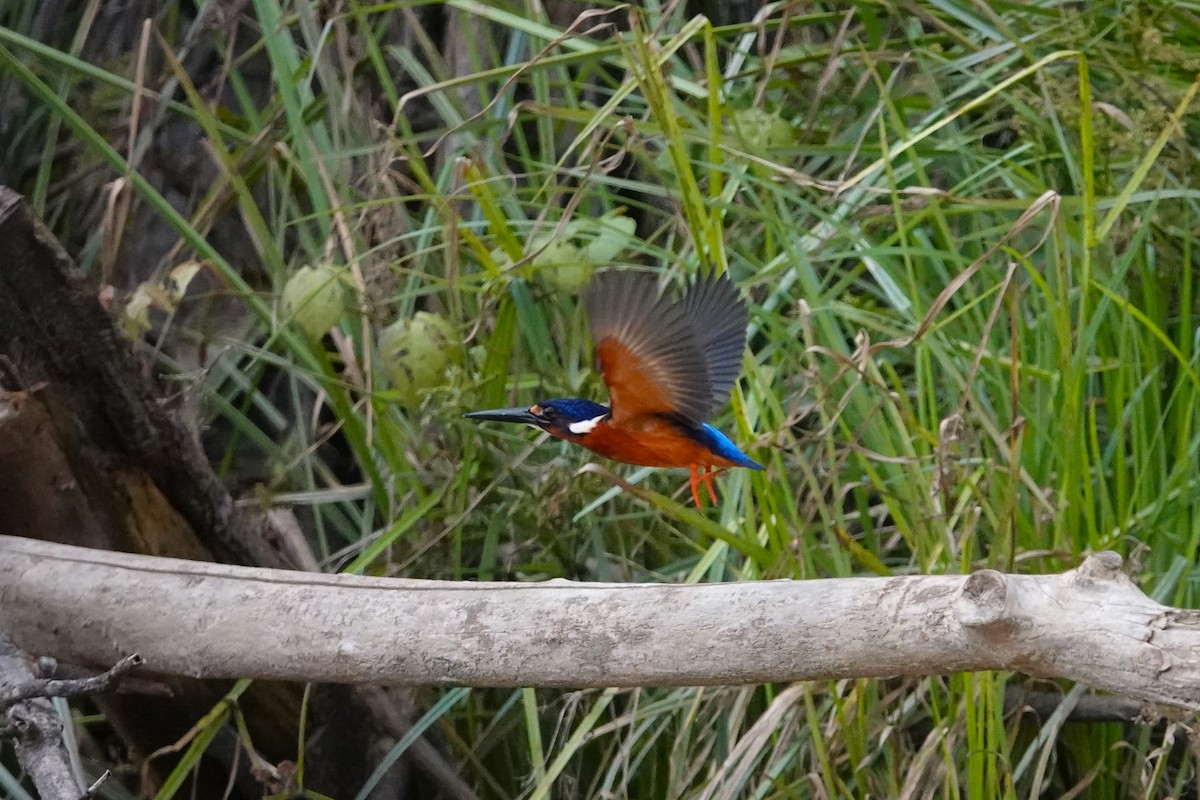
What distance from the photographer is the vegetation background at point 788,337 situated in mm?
1400

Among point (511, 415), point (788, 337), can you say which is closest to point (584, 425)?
point (511, 415)

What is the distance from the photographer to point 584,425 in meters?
1.44

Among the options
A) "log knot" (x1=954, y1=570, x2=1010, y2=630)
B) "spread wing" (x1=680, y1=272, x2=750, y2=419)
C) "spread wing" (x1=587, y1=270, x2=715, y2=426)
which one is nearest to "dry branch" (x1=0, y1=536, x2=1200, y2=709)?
"log knot" (x1=954, y1=570, x2=1010, y2=630)

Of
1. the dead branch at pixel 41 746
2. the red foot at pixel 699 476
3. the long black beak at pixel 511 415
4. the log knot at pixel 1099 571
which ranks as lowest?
the red foot at pixel 699 476

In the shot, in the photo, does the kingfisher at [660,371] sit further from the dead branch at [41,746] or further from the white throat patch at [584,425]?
A: the dead branch at [41,746]

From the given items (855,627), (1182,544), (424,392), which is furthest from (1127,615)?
(424,392)

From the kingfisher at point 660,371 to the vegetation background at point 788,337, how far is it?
6 centimetres

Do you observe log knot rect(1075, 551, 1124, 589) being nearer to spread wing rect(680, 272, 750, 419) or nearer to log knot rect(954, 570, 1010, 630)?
log knot rect(954, 570, 1010, 630)

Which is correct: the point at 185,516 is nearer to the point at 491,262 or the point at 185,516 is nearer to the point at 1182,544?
the point at 491,262

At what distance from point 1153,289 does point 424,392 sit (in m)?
0.90

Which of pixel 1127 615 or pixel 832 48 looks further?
pixel 832 48

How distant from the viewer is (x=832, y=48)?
1857 millimetres

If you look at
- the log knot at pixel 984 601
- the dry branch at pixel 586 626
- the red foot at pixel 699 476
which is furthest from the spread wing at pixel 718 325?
the log knot at pixel 984 601

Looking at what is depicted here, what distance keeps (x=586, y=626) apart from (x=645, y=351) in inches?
14.0
